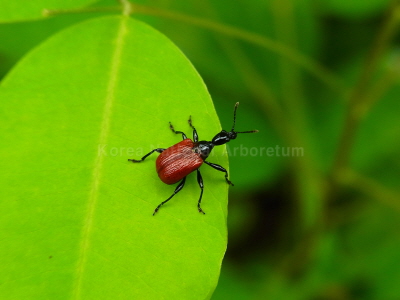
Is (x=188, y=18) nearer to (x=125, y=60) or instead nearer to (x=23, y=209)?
(x=125, y=60)

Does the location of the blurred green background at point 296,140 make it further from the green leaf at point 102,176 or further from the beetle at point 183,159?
the green leaf at point 102,176

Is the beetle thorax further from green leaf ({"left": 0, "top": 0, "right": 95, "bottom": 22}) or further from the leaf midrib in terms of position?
green leaf ({"left": 0, "top": 0, "right": 95, "bottom": 22})

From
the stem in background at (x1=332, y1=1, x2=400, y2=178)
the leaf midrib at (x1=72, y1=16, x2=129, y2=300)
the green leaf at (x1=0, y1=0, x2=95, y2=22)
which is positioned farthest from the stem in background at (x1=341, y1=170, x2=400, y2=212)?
the green leaf at (x1=0, y1=0, x2=95, y2=22)

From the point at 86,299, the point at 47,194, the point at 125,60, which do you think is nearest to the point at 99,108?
the point at 125,60

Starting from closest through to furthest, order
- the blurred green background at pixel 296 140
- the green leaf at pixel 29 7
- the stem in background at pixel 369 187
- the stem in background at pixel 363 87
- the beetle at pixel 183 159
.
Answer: the green leaf at pixel 29 7, the beetle at pixel 183 159, the stem in background at pixel 363 87, the stem in background at pixel 369 187, the blurred green background at pixel 296 140

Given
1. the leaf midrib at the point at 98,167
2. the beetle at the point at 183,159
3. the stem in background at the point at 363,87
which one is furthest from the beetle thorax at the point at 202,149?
the stem in background at the point at 363,87

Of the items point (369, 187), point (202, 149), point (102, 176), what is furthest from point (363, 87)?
point (102, 176)

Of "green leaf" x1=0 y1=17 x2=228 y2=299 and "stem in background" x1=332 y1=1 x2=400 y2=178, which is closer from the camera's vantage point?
"green leaf" x1=0 y1=17 x2=228 y2=299
